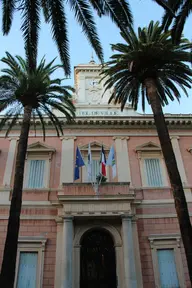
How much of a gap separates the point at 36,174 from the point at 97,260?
5462 mm

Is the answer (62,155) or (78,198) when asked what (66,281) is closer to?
(78,198)

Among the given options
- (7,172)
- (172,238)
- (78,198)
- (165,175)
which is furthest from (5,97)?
(172,238)

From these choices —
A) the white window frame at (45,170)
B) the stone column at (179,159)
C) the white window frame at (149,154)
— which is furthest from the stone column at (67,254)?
the stone column at (179,159)

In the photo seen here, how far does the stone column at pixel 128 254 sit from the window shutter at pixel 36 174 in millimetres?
4980

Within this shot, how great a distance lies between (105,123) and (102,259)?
7.65 metres

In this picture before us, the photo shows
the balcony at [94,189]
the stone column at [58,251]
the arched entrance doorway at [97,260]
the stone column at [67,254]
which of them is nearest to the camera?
the stone column at [67,254]

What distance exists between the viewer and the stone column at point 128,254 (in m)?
11.7

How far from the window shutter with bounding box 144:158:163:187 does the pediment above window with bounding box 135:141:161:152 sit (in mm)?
576

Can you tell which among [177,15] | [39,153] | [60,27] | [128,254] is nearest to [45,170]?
[39,153]

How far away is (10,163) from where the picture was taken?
15.6 meters

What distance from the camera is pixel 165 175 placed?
15.5 m

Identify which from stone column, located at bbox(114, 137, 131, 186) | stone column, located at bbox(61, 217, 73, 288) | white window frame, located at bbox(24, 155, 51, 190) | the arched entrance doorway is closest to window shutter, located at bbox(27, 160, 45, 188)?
white window frame, located at bbox(24, 155, 51, 190)

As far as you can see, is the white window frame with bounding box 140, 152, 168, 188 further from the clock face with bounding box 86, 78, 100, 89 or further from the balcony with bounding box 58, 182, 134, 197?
the clock face with bounding box 86, 78, 100, 89

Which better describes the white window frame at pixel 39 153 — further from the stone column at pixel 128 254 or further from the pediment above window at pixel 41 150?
the stone column at pixel 128 254
